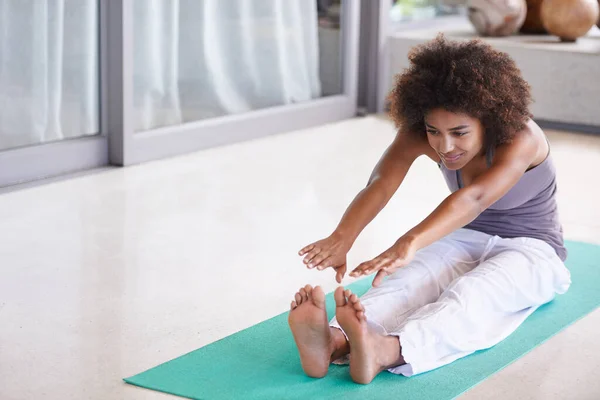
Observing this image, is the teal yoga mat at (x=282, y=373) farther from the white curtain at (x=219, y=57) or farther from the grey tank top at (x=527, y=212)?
the white curtain at (x=219, y=57)

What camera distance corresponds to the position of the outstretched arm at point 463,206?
6.70 ft

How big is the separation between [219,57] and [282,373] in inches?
102

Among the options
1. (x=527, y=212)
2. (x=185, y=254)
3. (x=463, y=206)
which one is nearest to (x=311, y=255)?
(x=463, y=206)

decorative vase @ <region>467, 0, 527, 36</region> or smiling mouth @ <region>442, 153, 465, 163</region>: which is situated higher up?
decorative vase @ <region>467, 0, 527, 36</region>

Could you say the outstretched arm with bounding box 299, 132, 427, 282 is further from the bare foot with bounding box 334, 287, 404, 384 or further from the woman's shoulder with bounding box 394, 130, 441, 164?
the bare foot with bounding box 334, 287, 404, 384

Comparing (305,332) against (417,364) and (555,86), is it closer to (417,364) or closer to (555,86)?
(417,364)

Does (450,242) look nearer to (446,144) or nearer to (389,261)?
(446,144)

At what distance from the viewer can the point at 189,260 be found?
2941mm

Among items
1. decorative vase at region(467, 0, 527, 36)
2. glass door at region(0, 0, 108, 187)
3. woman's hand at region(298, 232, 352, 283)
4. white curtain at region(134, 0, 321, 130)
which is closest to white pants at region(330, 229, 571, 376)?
woman's hand at region(298, 232, 352, 283)

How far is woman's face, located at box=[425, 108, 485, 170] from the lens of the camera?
2229mm

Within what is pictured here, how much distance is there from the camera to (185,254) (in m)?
3.00

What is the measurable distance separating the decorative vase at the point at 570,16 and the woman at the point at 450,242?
295 centimetres

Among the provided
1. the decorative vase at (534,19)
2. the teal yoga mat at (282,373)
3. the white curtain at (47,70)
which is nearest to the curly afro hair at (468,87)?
the teal yoga mat at (282,373)

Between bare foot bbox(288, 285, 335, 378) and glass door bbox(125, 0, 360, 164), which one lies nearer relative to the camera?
bare foot bbox(288, 285, 335, 378)
